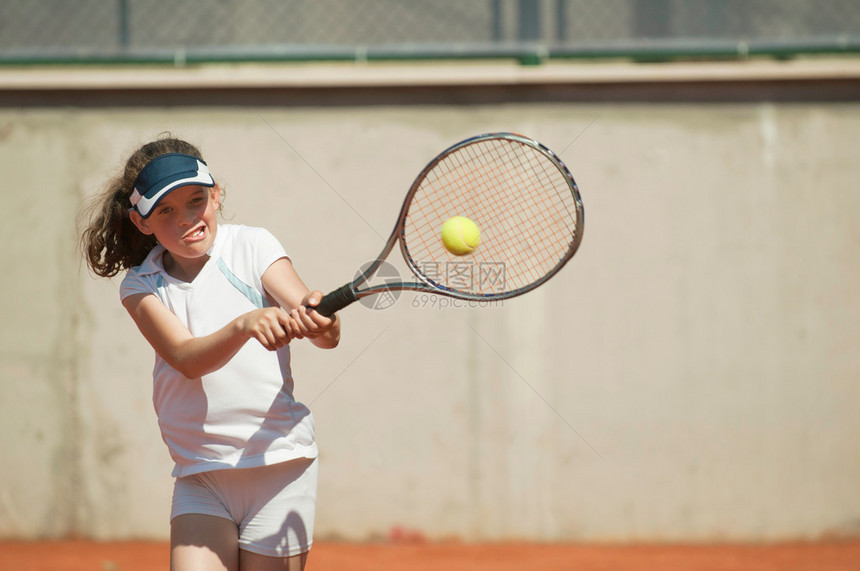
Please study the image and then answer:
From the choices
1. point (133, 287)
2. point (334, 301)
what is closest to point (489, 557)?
point (334, 301)

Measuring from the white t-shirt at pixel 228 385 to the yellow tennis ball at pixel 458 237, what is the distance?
1.62 feet

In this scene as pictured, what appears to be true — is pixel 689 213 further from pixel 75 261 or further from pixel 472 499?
pixel 75 261

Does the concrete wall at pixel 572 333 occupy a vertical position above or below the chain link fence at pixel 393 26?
below

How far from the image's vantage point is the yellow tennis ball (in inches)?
88.8

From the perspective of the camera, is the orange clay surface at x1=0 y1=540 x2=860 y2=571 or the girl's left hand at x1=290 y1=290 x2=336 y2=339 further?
the orange clay surface at x1=0 y1=540 x2=860 y2=571

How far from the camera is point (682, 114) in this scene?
4352 millimetres

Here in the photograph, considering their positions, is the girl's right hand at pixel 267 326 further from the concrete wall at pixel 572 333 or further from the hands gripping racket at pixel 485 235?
the concrete wall at pixel 572 333

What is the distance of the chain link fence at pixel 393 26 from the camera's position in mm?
4426

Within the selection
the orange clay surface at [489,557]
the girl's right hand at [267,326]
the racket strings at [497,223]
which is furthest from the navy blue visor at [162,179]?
the orange clay surface at [489,557]

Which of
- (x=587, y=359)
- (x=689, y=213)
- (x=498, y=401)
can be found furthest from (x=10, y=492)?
(x=689, y=213)

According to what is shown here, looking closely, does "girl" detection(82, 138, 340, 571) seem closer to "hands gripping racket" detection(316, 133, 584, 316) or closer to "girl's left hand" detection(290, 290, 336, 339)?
"girl's left hand" detection(290, 290, 336, 339)

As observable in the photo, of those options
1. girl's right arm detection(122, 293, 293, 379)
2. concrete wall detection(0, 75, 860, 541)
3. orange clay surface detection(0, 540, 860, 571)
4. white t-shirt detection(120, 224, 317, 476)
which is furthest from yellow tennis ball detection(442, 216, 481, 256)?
orange clay surface detection(0, 540, 860, 571)

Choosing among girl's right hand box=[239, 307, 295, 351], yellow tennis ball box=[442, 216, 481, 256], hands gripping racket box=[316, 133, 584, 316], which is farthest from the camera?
yellow tennis ball box=[442, 216, 481, 256]

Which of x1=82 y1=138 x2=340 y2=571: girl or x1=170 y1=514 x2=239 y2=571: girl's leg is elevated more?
x1=82 y1=138 x2=340 y2=571: girl
